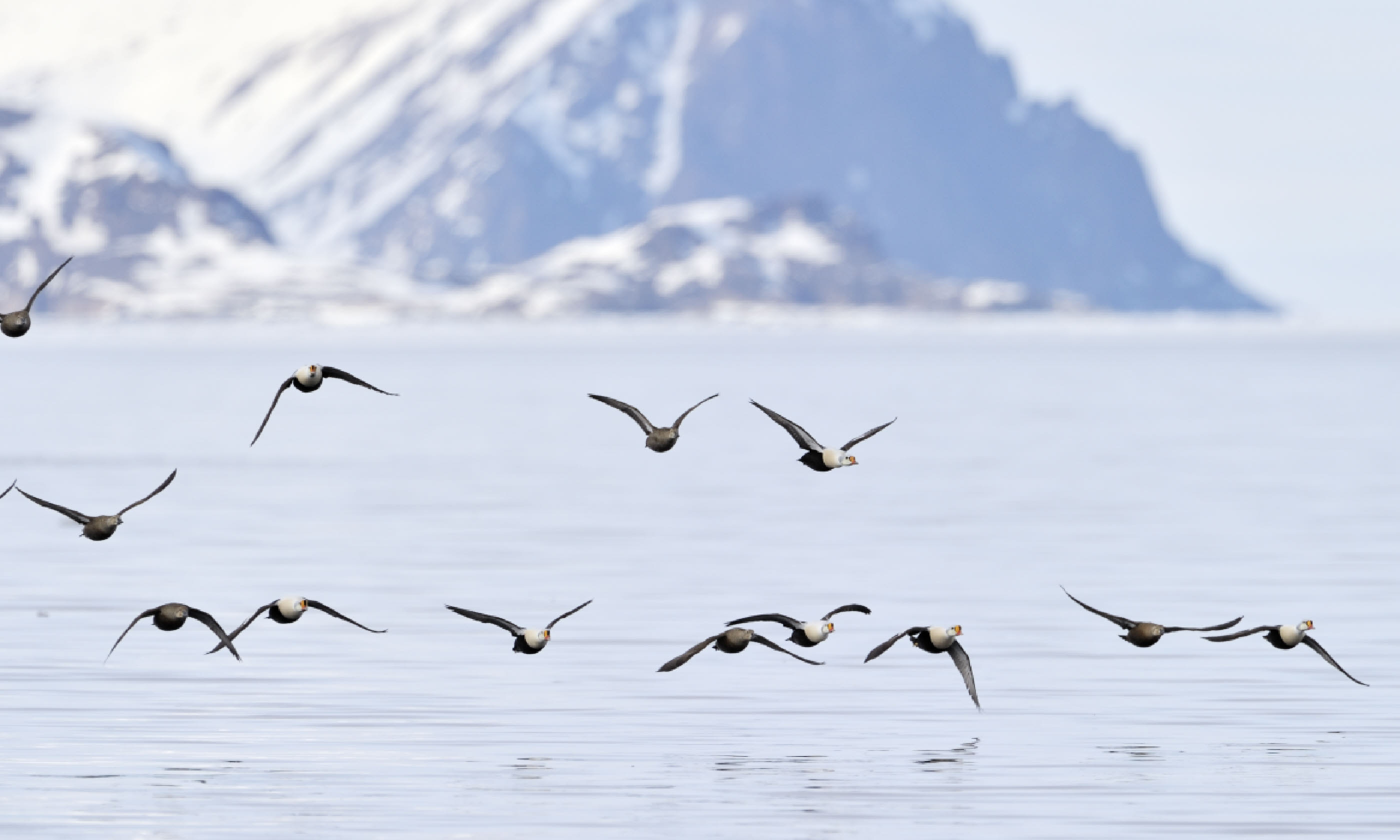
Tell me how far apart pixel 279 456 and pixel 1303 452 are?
45060 millimetres

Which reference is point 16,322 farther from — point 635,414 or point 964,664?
point 964,664

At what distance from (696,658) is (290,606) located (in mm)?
14418

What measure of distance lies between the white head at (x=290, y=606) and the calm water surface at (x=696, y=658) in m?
2.18

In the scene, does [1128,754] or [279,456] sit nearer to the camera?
[1128,754]

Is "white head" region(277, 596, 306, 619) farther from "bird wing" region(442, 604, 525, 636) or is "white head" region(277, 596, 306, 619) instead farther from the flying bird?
the flying bird

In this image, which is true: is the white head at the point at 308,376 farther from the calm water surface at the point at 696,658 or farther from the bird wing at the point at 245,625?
the calm water surface at the point at 696,658

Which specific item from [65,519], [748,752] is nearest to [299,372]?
[748,752]

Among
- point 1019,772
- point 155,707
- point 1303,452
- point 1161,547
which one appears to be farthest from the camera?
point 1303,452

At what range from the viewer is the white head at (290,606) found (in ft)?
99.4

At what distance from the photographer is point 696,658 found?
43.8 meters

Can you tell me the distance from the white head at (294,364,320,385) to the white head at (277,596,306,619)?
2.66 m

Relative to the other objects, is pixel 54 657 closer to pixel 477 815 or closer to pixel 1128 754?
pixel 477 815

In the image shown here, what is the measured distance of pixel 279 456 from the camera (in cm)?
10956

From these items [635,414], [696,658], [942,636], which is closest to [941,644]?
[942,636]
